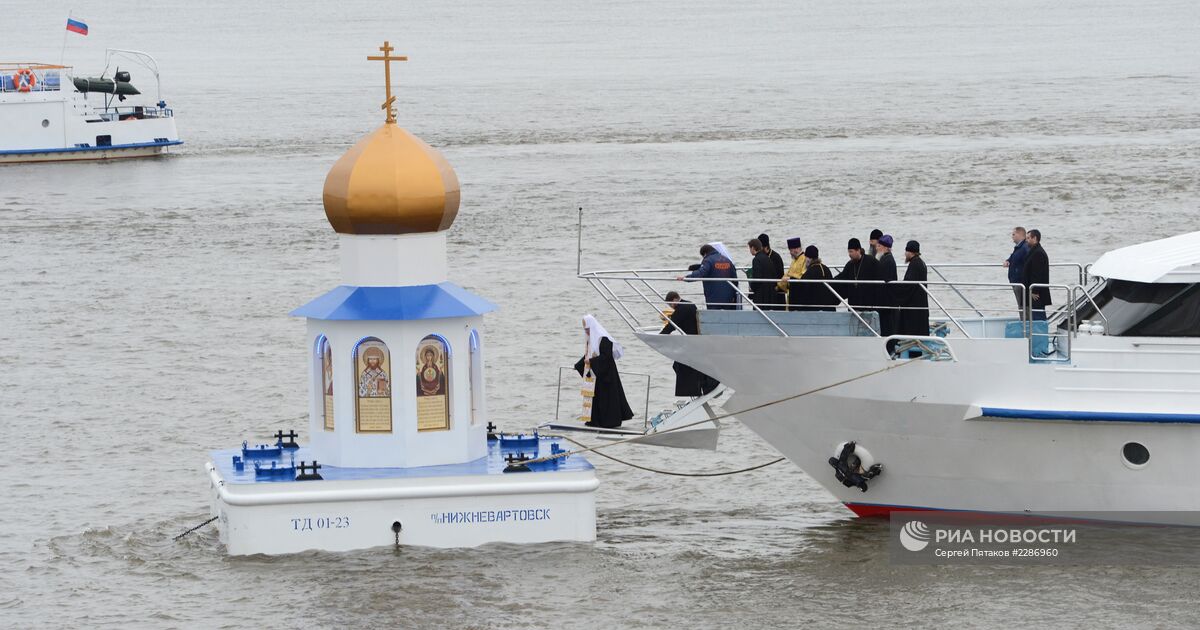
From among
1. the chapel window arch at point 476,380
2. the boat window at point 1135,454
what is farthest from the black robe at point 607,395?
the boat window at point 1135,454

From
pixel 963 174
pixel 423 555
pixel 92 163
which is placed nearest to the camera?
pixel 423 555

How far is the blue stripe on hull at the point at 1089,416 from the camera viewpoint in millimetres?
19328

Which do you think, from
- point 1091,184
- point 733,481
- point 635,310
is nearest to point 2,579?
point 733,481

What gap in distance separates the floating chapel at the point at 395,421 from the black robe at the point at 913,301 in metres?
3.88

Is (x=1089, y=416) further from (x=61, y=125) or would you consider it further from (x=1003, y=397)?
(x=61, y=125)

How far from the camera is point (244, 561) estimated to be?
64.6 ft

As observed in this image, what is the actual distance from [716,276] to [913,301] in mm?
2184

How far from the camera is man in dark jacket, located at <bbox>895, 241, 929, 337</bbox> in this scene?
20.5 m

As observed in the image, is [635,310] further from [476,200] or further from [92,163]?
[92,163]

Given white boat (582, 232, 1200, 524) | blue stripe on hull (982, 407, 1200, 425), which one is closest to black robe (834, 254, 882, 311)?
white boat (582, 232, 1200, 524)

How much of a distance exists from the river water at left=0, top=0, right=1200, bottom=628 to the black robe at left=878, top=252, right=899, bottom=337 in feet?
7.78

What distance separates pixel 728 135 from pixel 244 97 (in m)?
44.1

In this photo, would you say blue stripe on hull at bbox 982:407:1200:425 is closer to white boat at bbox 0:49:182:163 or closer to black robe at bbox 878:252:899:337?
black robe at bbox 878:252:899:337

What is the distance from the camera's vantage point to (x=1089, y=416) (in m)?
19.5
